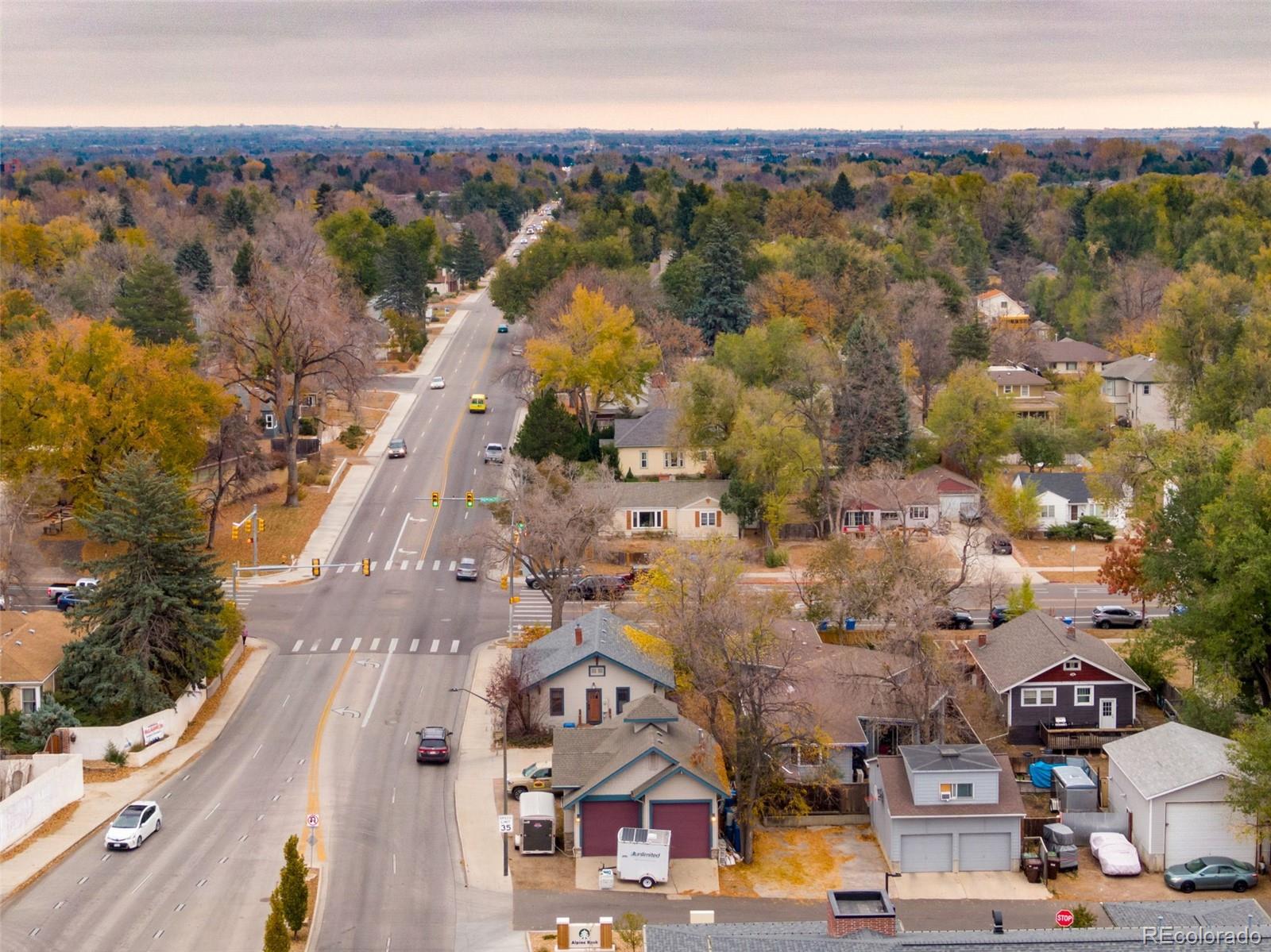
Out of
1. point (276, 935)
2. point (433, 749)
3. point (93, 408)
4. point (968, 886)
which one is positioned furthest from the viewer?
point (93, 408)

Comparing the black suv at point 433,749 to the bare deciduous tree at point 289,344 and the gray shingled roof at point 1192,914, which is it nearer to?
the gray shingled roof at point 1192,914

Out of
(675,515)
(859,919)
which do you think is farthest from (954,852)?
(675,515)

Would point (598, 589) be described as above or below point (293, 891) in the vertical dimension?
below

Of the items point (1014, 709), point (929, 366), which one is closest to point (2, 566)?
point (1014, 709)

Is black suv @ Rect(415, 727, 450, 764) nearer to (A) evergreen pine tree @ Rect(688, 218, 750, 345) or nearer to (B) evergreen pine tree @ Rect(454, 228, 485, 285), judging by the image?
(A) evergreen pine tree @ Rect(688, 218, 750, 345)

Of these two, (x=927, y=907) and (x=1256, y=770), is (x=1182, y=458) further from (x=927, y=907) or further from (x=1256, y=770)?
(x=927, y=907)

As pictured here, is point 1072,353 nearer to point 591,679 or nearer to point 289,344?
point 289,344

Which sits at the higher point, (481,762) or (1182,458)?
(1182,458)
